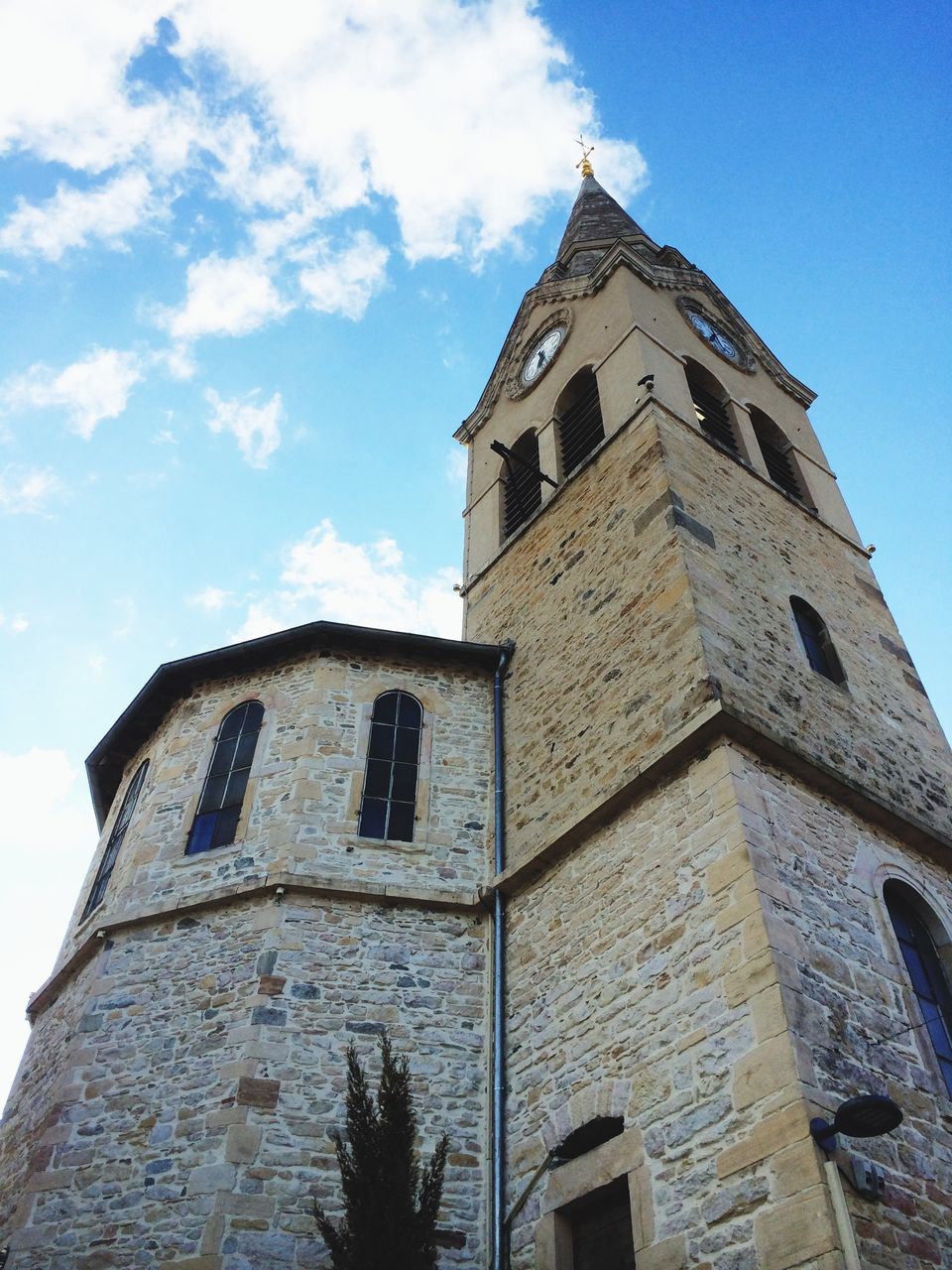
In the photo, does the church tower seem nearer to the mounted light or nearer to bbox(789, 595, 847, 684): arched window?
bbox(789, 595, 847, 684): arched window

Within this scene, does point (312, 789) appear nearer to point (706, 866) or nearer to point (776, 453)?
point (706, 866)

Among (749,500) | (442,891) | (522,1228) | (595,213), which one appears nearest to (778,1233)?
(522,1228)

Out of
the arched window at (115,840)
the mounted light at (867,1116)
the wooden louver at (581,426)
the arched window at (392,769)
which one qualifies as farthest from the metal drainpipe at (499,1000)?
the arched window at (115,840)

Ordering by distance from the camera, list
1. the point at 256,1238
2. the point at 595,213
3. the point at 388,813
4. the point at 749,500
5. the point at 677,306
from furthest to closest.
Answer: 1. the point at 595,213
2. the point at 677,306
3. the point at 749,500
4. the point at 388,813
5. the point at 256,1238

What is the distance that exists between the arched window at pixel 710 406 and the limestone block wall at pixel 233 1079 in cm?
777

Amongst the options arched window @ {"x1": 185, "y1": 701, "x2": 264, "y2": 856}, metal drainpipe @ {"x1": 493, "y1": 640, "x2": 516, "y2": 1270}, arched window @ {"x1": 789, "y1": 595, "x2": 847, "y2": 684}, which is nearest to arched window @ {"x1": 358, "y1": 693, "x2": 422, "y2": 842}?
metal drainpipe @ {"x1": 493, "y1": 640, "x2": 516, "y2": 1270}

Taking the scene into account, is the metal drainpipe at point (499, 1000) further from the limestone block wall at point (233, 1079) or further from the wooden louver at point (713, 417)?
the wooden louver at point (713, 417)

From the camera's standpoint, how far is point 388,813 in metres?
10.4

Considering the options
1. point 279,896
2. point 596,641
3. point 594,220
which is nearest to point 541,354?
point 594,220

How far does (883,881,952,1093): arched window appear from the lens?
7.57 meters

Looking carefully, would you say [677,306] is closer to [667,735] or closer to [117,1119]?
[667,735]

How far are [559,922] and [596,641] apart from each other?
2.99 m

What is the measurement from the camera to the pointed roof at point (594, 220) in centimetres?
2070

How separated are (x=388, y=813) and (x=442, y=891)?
104cm
